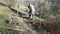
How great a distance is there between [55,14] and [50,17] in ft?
0.45

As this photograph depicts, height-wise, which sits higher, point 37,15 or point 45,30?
point 37,15

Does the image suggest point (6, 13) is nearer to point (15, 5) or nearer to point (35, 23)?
point (15, 5)

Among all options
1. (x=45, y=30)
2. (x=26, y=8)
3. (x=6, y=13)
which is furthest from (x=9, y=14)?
(x=45, y=30)

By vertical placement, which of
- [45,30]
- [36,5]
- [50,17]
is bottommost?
[45,30]

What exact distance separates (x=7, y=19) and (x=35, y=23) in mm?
633

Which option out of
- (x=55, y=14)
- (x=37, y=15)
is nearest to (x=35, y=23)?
(x=37, y=15)

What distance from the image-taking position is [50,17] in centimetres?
442

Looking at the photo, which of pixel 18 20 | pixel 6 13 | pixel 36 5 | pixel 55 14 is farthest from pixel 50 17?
pixel 6 13

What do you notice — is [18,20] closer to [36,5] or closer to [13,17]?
[13,17]

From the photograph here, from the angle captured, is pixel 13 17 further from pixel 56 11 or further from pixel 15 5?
pixel 56 11

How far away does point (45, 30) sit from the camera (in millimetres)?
4352

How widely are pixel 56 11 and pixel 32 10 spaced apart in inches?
21.5

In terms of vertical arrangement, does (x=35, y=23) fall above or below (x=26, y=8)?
below

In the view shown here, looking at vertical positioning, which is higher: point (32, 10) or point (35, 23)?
point (32, 10)
